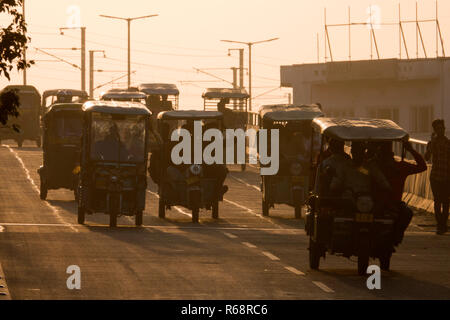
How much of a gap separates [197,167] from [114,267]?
36.6 ft

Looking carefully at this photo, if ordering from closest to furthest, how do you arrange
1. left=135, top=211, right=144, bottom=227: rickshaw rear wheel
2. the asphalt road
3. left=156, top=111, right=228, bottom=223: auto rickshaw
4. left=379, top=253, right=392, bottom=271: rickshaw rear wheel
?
the asphalt road → left=379, top=253, right=392, bottom=271: rickshaw rear wheel → left=135, top=211, right=144, bottom=227: rickshaw rear wheel → left=156, top=111, right=228, bottom=223: auto rickshaw

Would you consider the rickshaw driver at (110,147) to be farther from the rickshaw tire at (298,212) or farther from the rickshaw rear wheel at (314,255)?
the rickshaw rear wheel at (314,255)

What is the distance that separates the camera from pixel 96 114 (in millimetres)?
30688

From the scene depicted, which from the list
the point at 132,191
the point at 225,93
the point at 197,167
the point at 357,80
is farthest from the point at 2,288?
the point at 357,80

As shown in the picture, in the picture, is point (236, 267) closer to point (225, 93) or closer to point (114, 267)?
point (114, 267)

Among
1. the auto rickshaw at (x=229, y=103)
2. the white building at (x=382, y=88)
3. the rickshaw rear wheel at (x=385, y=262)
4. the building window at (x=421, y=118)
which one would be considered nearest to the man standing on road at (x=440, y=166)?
the rickshaw rear wheel at (x=385, y=262)

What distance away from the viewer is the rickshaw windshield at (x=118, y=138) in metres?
30.0

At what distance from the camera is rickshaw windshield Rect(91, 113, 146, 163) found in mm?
30047

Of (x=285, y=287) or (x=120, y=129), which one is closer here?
(x=285, y=287)

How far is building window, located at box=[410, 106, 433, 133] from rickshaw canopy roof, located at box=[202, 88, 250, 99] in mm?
33680

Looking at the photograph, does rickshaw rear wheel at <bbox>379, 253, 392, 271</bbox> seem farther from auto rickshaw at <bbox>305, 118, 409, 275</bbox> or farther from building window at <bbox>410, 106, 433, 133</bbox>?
building window at <bbox>410, 106, 433, 133</bbox>

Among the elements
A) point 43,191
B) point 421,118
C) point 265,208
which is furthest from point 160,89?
point 265,208

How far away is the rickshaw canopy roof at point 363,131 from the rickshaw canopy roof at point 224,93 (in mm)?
35897

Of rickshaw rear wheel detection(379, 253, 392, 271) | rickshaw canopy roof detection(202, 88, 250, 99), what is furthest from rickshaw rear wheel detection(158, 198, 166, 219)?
rickshaw canopy roof detection(202, 88, 250, 99)
